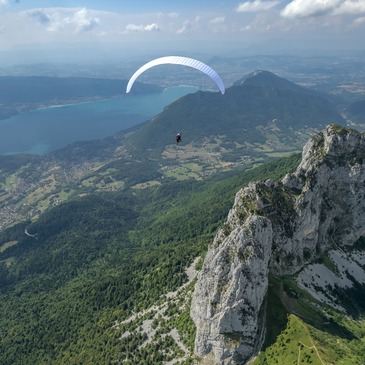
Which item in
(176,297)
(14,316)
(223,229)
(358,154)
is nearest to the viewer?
(223,229)

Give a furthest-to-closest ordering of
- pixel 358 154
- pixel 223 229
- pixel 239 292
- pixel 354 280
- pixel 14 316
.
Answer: pixel 14 316 → pixel 358 154 → pixel 354 280 → pixel 223 229 → pixel 239 292

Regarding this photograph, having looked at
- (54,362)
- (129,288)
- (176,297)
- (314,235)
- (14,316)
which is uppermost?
(314,235)

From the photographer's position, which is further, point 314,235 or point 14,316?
point 14,316

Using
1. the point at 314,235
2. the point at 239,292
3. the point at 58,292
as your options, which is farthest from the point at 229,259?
the point at 58,292

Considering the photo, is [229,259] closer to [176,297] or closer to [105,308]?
[176,297]

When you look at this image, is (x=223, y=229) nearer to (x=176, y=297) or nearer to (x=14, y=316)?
(x=176, y=297)

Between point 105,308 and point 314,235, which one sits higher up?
point 314,235
